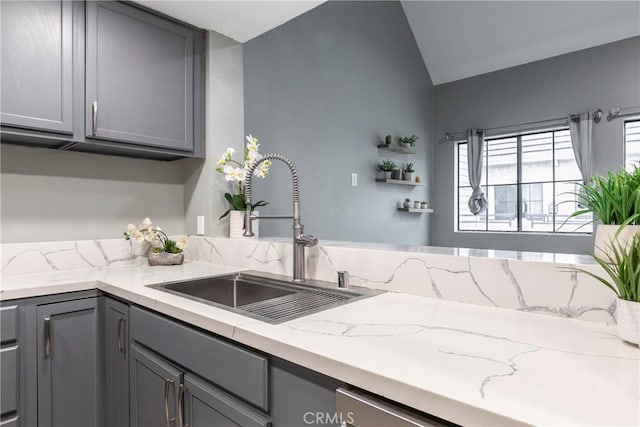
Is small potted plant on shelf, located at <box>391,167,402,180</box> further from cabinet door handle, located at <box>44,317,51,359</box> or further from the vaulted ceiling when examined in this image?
cabinet door handle, located at <box>44,317,51,359</box>

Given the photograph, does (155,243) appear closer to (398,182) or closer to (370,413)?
(370,413)

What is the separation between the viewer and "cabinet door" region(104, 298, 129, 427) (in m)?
1.48

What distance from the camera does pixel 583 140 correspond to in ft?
13.0

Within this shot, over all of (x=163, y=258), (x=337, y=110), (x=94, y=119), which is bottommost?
(x=163, y=258)

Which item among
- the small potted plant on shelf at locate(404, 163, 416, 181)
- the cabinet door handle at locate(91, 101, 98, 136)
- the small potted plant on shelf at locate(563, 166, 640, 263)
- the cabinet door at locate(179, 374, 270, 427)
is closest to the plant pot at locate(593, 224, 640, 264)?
the small potted plant on shelf at locate(563, 166, 640, 263)

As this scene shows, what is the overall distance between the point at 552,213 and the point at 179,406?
4428mm

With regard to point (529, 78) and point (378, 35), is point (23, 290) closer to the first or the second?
point (378, 35)

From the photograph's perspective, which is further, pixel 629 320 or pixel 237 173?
pixel 237 173

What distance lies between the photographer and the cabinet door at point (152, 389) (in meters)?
1.20

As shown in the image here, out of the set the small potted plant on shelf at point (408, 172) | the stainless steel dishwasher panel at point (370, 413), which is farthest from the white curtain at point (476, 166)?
the stainless steel dishwasher panel at point (370, 413)

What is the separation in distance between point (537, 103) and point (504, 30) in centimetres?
90

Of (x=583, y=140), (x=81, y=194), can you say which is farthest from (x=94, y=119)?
(x=583, y=140)

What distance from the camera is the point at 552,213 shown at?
4.30 metres

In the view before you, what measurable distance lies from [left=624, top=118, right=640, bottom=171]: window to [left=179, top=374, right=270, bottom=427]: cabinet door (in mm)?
4449
